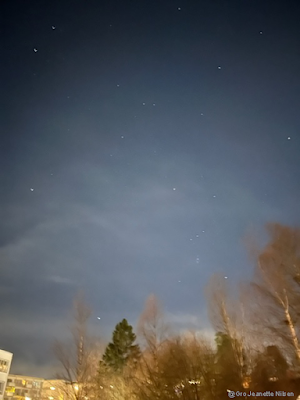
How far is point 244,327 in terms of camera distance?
15031 mm

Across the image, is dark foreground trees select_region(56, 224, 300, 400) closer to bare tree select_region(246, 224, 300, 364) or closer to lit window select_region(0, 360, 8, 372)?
bare tree select_region(246, 224, 300, 364)

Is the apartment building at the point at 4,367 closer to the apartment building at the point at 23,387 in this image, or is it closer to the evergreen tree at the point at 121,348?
the apartment building at the point at 23,387

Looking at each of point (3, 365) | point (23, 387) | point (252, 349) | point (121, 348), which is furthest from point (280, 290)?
point (23, 387)

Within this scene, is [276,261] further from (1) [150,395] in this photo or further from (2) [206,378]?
(1) [150,395]

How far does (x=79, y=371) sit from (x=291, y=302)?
1284cm

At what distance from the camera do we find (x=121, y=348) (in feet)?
102

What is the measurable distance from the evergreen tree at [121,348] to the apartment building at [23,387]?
199 ft

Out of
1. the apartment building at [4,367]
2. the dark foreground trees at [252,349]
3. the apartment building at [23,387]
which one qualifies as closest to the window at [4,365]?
the apartment building at [4,367]

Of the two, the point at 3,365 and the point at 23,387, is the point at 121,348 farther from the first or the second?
the point at 23,387

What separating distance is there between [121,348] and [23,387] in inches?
2642

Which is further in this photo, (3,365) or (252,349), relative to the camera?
(3,365)

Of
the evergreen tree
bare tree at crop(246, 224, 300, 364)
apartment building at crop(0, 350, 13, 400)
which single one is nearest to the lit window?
apartment building at crop(0, 350, 13, 400)

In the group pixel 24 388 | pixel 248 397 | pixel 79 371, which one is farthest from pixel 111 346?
pixel 24 388

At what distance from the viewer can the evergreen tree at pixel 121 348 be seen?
2960 centimetres
